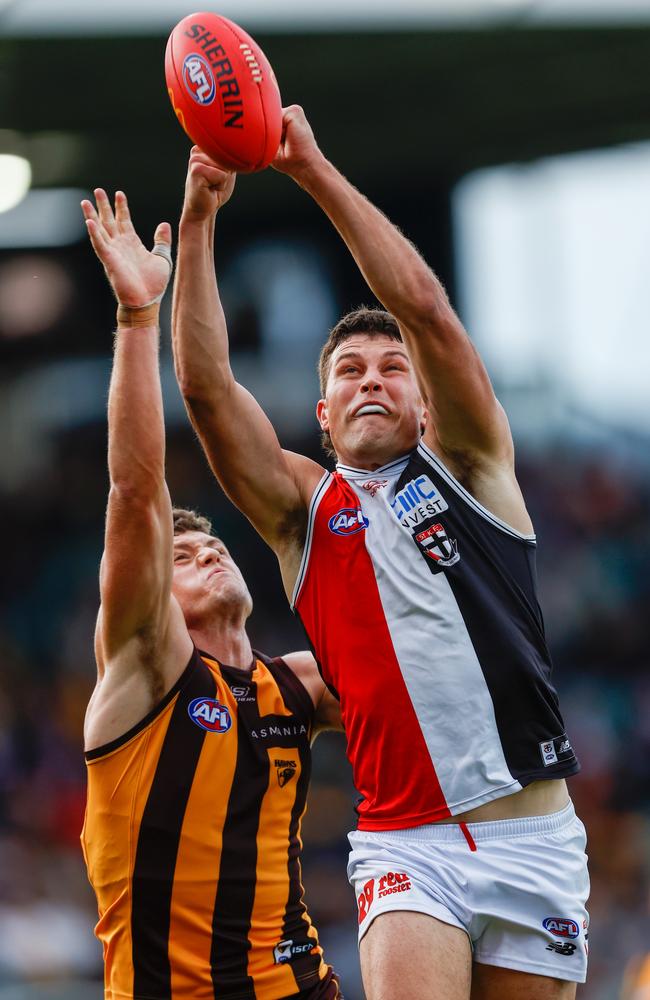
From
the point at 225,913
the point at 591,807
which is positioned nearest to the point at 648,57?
the point at 591,807

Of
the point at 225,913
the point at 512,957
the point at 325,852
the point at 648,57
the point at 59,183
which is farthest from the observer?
the point at 59,183

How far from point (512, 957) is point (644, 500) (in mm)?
12252

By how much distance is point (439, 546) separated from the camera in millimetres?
4422

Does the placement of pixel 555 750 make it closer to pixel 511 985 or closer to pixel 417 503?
pixel 511 985

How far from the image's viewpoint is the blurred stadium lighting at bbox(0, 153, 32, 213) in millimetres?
14281

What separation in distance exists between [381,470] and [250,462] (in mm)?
469

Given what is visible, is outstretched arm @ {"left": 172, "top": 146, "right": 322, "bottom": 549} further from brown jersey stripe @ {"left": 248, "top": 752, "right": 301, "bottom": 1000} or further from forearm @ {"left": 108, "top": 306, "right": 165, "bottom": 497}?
brown jersey stripe @ {"left": 248, "top": 752, "right": 301, "bottom": 1000}

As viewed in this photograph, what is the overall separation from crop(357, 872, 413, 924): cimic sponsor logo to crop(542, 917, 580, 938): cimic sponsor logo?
479 millimetres

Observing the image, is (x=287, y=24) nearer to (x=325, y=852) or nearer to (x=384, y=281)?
(x=325, y=852)

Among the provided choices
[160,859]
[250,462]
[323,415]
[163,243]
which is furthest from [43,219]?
[160,859]

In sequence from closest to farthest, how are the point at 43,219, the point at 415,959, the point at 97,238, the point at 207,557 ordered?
1. the point at 415,959
2. the point at 97,238
3. the point at 207,557
4. the point at 43,219

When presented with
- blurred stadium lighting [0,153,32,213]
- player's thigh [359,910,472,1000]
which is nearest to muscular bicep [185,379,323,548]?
player's thigh [359,910,472,1000]

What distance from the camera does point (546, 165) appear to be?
15.7 meters

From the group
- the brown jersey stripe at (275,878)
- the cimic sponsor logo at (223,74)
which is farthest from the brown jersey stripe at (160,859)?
the cimic sponsor logo at (223,74)
